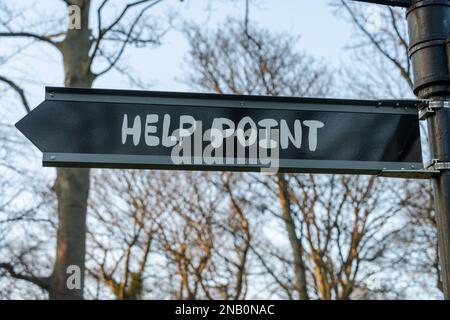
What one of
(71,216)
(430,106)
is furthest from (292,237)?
(430,106)

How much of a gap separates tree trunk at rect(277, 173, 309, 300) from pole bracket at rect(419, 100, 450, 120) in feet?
42.6

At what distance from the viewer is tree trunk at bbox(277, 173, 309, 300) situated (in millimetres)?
15562

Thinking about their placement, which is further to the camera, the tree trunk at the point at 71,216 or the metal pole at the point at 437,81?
the tree trunk at the point at 71,216

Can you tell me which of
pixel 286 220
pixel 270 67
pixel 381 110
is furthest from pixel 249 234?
pixel 381 110

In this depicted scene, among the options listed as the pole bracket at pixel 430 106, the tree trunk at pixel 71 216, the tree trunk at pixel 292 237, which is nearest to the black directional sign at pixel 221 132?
the pole bracket at pixel 430 106

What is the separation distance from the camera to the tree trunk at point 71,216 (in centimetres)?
973

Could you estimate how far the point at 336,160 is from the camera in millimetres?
2525

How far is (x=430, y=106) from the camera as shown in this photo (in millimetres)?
2504

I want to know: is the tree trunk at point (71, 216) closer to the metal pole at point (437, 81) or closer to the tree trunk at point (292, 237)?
the tree trunk at point (292, 237)

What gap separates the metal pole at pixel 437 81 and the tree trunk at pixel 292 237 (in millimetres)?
12965

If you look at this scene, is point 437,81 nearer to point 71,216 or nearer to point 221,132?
point 221,132

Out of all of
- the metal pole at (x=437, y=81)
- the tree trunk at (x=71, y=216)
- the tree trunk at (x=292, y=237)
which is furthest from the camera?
the tree trunk at (x=292, y=237)
